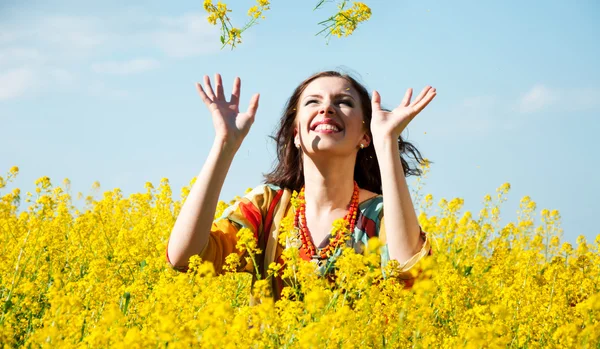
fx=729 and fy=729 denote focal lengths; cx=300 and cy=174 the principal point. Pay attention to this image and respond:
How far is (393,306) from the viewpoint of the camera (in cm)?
287

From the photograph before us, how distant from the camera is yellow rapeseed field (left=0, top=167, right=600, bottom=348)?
229 cm

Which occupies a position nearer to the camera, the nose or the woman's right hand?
the woman's right hand

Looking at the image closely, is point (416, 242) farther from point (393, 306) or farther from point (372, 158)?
point (372, 158)

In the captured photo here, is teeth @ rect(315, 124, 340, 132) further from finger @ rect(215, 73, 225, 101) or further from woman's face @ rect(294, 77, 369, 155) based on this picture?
finger @ rect(215, 73, 225, 101)

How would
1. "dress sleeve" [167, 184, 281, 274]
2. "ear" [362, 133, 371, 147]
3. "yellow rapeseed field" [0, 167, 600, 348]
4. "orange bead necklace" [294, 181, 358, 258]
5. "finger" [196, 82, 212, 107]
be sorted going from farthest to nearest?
"ear" [362, 133, 371, 147]
"orange bead necklace" [294, 181, 358, 258]
"dress sleeve" [167, 184, 281, 274]
"finger" [196, 82, 212, 107]
"yellow rapeseed field" [0, 167, 600, 348]

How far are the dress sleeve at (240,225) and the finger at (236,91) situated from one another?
62 cm

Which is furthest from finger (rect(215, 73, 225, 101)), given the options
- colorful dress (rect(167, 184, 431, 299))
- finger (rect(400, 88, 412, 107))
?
finger (rect(400, 88, 412, 107))

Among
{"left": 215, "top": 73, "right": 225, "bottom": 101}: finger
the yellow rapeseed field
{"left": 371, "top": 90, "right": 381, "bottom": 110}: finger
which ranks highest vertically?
{"left": 215, "top": 73, "right": 225, "bottom": 101}: finger

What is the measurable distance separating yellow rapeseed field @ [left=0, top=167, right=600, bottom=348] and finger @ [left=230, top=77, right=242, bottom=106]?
27.8 inches

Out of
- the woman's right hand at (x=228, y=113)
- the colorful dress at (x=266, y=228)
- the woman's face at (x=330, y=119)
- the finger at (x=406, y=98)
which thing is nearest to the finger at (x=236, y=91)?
the woman's right hand at (x=228, y=113)

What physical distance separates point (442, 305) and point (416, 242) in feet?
1.06

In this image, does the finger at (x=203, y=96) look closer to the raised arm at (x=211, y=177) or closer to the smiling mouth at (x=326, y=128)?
the raised arm at (x=211, y=177)

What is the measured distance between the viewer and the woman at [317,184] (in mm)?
3264

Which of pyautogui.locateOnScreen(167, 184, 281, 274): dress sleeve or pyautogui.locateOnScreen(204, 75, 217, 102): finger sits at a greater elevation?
pyautogui.locateOnScreen(204, 75, 217, 102): finger
